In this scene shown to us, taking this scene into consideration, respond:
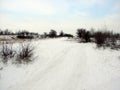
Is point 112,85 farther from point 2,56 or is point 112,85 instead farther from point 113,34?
point 113,34

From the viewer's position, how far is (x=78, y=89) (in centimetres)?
515

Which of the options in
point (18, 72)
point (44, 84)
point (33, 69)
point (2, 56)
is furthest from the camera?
point (2, 56)

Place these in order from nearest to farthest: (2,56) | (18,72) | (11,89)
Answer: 1. (11,89)
2. (18,72)
3. (2,56)

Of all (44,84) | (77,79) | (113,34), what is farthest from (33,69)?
(113,34)

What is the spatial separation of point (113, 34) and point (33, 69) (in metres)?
17.2

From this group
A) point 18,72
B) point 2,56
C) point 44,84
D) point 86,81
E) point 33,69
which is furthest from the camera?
point 2,56

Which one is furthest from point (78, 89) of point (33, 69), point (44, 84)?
point (33, 69)

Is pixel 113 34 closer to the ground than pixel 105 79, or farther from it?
farther from it

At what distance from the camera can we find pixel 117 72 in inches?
297

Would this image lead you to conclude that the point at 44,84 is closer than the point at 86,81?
Yes

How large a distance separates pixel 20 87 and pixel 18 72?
1.53 m

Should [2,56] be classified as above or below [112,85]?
above

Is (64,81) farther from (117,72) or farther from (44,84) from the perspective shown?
(117,72)

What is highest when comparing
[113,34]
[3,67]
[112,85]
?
[113,34]
